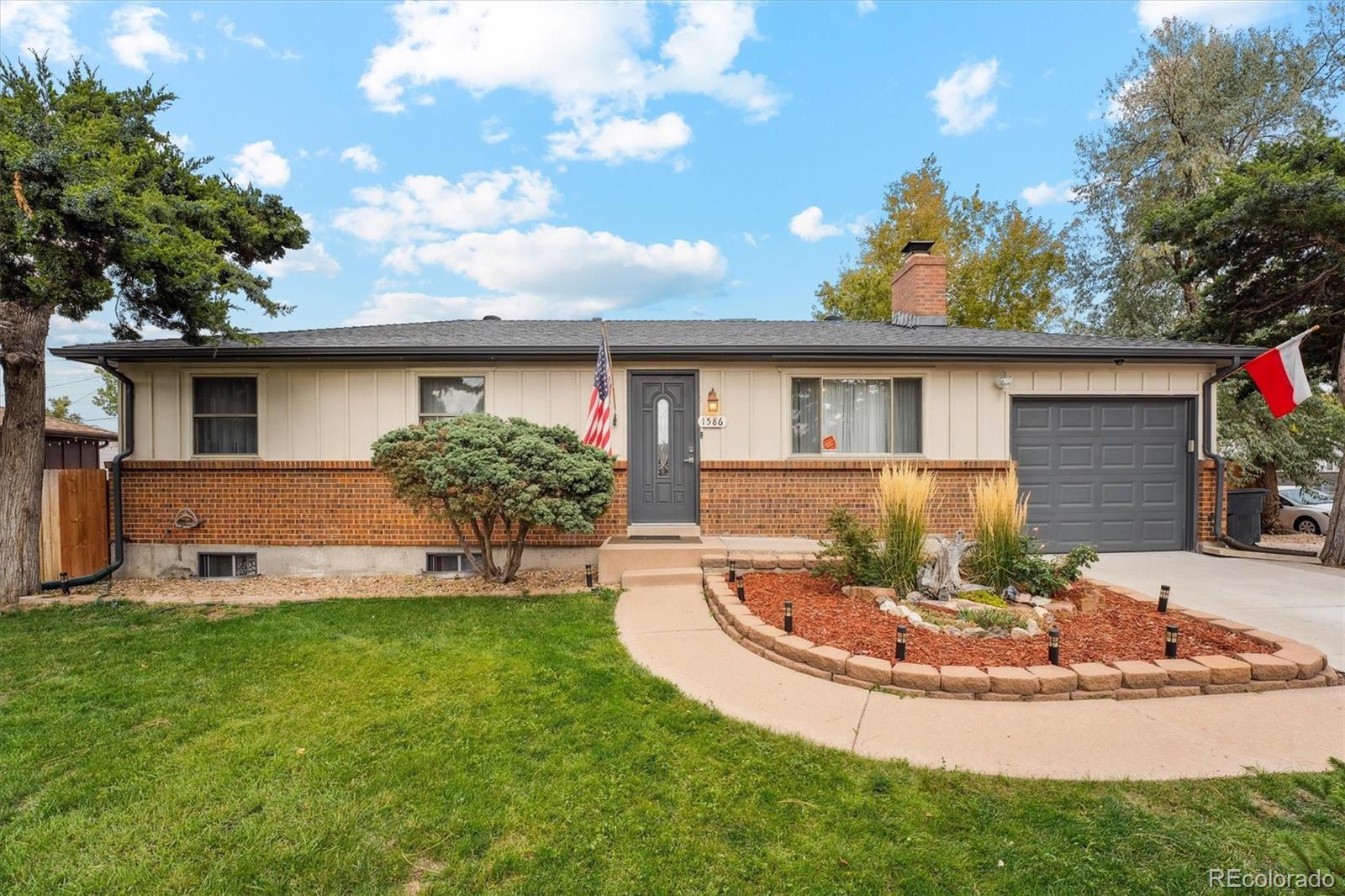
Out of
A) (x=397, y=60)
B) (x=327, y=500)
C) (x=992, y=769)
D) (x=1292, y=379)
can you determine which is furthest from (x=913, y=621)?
(x=397, y=60)

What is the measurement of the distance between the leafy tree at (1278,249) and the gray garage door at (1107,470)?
163cm

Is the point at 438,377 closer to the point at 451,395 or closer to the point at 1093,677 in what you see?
the point at 451,395

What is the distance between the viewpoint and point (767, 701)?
334cm

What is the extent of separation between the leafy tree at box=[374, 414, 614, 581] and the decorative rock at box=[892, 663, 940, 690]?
10.8 ft

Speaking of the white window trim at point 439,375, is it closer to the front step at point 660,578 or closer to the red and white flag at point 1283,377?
the front step at point 660,578

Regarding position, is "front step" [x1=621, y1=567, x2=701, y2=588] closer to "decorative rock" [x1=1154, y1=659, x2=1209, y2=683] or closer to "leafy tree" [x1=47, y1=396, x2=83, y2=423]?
"decorative rock" [x1=1154, y1=659, x2=1209, y2=683]

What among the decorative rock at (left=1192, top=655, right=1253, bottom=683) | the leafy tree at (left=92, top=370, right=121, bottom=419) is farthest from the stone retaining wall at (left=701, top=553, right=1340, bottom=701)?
the leafy tree at (left=92, top=370, right=121, bottom=419)

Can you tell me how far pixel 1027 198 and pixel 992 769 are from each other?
21.2 m

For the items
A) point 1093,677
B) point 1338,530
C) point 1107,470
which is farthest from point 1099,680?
point 1338,530

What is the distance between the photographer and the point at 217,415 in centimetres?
732

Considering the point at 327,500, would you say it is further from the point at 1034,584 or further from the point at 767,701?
the point at 1034,584

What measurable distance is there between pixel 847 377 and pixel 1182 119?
1387cm

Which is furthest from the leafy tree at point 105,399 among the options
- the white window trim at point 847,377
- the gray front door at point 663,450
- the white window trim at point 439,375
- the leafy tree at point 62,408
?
the white window trim at point 847,377

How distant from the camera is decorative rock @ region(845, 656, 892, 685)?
3.51 m
